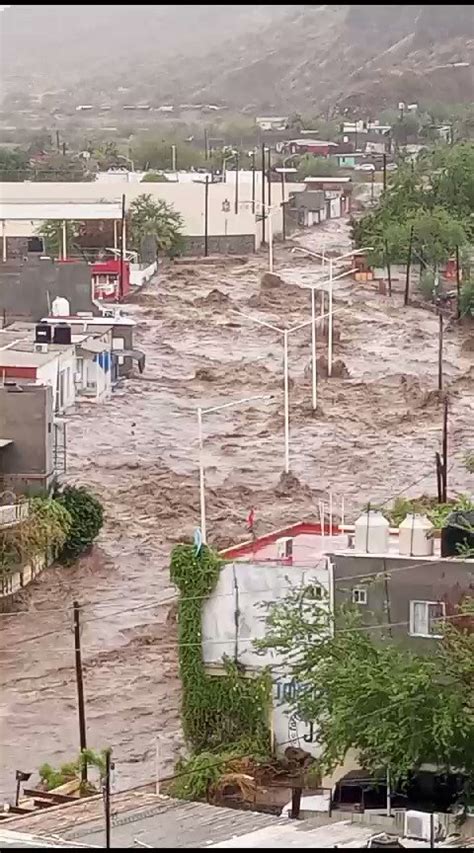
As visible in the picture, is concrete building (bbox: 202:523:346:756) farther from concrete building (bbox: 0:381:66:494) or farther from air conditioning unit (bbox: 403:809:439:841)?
concrete building (bbox: 0:381:66:494)

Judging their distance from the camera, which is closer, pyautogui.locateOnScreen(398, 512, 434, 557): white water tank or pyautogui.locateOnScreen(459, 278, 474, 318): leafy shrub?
pyautogui.locateOnScreen(398, 512, 434, 557): white water tank

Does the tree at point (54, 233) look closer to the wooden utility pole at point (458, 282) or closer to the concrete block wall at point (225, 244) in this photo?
the concrete block wall at point (225, 244)

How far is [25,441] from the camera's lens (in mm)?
7957

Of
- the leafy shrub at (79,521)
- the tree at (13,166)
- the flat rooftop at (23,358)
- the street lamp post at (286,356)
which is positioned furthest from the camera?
the tree at (13,166)

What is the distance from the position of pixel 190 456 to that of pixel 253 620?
5973 millimetres

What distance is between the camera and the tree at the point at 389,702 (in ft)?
→ 14.0

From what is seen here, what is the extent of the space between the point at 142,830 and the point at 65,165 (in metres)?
25.7

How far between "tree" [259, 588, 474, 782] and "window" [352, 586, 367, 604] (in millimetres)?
180

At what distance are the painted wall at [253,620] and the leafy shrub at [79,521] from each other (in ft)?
9.20

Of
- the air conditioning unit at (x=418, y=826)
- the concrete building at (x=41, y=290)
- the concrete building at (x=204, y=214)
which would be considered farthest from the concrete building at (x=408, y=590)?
the concrete building at (x=204, y=214)

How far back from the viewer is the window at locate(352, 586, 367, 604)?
4855 millimetres

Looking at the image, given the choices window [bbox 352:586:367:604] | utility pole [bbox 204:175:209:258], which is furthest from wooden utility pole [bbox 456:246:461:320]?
window [bbox 352:586:367:604]

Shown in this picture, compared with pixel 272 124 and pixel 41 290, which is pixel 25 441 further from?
pixel 272 124

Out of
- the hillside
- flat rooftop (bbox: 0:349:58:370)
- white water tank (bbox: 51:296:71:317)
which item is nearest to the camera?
flat rooftop (bbox: 0:349:58:370)
